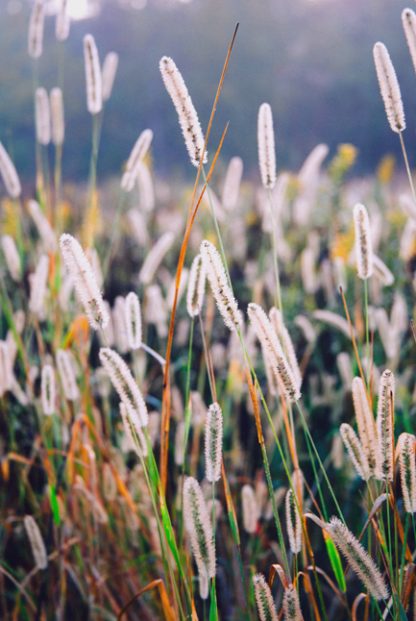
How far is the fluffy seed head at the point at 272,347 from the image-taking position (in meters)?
0.78

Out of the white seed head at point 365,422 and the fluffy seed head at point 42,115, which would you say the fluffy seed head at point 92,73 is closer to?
the fluffy seed head at point 42,115

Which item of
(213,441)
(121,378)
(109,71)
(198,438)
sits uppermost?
(109,71)

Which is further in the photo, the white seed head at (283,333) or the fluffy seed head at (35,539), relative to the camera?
the fluffy seed head at (35,539)

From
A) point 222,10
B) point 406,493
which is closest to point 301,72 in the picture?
point 222,10

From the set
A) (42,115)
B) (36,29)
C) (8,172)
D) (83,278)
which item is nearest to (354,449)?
(83,278)

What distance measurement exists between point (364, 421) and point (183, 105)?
0.47 m

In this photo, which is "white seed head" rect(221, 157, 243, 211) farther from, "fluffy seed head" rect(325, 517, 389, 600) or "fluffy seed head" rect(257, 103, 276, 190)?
"fluffy seed head" rect(325, 517, 389, 600)

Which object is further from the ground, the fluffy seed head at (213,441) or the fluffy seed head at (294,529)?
the fluffy seed head at (213,441)

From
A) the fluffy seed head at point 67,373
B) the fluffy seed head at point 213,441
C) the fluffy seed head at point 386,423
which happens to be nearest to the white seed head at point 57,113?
the fluffy seed head at point 67,373

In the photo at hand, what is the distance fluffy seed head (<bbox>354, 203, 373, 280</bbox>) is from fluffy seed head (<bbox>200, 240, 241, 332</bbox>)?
0.23m

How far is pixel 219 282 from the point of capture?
2.60 feet

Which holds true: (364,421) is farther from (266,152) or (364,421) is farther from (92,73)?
(92,73)

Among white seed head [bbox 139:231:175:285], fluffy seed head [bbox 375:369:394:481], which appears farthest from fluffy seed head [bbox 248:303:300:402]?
white seed head [bbox 139:231:175:285]

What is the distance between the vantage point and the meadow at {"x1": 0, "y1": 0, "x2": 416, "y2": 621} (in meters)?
0.83
